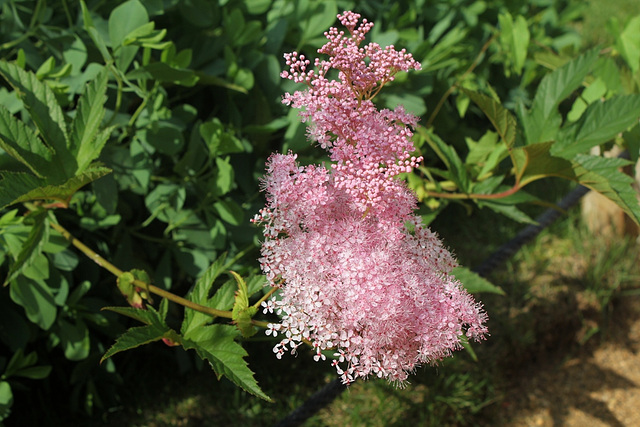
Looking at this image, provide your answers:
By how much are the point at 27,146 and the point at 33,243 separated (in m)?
0.16

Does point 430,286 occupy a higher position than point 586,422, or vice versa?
point 430,286

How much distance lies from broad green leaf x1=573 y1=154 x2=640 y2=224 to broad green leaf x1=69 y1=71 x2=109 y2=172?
2.55ft

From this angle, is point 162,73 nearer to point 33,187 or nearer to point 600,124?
point 33,187

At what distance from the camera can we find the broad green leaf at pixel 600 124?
43.9 inches

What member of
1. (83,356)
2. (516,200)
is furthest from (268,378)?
(516,200)

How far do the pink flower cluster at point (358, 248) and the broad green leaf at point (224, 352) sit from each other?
96 millimetres

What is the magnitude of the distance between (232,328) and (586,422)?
1731 mm

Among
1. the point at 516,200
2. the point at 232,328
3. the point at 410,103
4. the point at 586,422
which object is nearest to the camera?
the point at 232,328

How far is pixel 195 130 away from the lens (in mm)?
1383

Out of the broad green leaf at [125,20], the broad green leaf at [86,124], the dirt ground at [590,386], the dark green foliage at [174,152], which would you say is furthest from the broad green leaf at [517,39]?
the dirt ground at [590,386]

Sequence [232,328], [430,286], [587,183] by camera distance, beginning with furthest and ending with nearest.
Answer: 1. [587,183]
2. [232,328]
3. [430,286]

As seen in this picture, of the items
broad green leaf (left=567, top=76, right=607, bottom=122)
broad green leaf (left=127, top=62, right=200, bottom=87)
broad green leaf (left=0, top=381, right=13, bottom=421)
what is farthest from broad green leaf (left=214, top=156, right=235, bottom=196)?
broad green leaf (left=567, top=76, right=607, bottom=122)

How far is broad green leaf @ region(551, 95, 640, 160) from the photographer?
3.66 feet

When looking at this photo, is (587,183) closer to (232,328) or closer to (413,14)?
(232,328)
